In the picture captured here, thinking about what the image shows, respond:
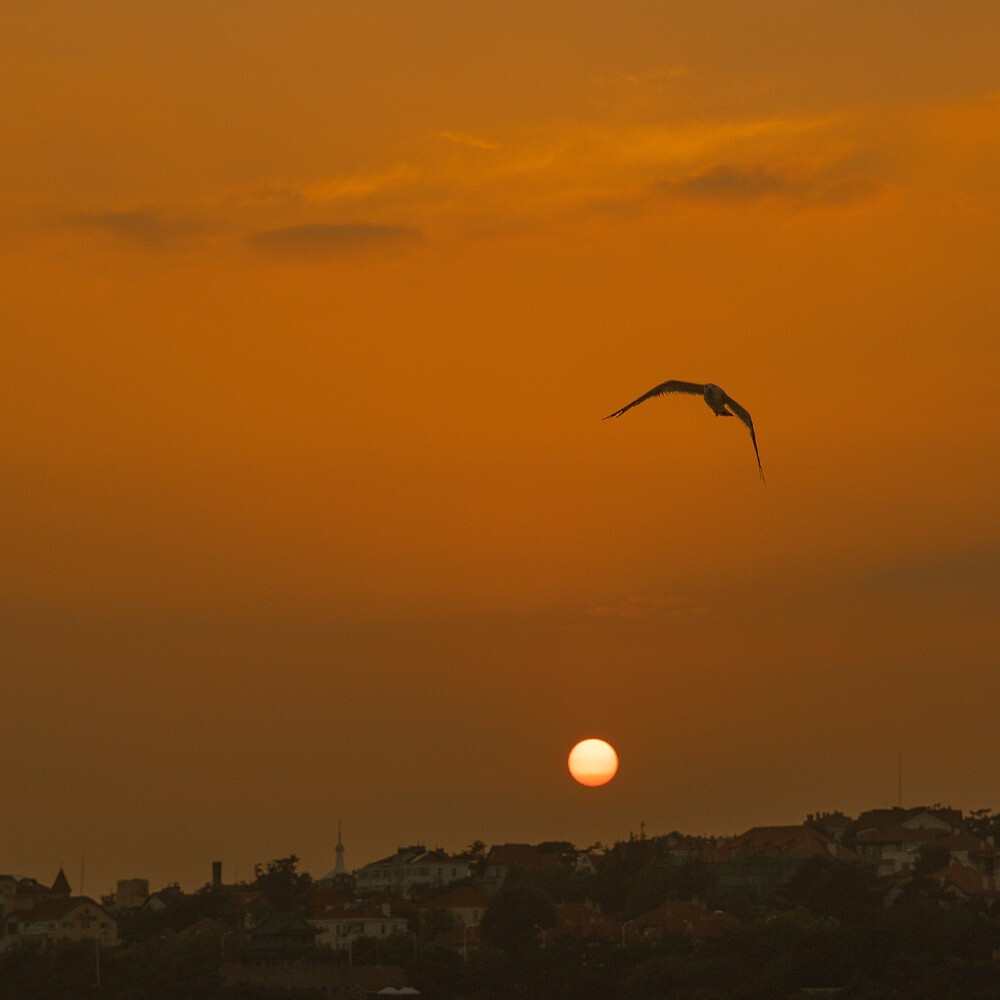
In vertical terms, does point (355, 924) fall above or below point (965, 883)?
above

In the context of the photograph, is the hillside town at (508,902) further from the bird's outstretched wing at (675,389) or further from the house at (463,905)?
the bird's outstretched wing at (675,389)

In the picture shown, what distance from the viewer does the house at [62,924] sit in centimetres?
15650

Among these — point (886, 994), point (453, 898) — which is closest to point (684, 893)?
point (453, 898)

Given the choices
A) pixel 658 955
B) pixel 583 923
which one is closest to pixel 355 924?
pixel 583 923

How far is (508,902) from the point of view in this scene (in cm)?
13288

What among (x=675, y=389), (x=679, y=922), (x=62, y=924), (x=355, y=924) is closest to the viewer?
(x=675, y=389)

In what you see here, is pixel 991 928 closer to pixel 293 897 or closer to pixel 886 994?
pixel 886 994

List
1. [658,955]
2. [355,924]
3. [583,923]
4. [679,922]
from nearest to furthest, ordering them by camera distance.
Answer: [658,955] < [679,922] < [583,923] < [355,924]

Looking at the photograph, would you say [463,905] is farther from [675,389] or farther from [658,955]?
[675,389]

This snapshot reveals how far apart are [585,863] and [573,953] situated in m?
63.0

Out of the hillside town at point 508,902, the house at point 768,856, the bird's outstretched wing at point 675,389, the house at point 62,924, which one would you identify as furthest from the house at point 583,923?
the bird's outstretched wing at point 675,389

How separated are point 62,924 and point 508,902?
131 ft

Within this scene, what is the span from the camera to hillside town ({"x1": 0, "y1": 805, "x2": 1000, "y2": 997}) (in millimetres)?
127688

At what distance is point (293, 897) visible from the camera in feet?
562
